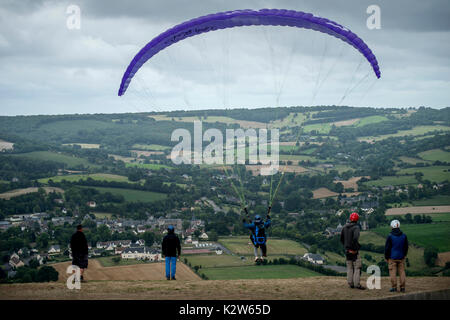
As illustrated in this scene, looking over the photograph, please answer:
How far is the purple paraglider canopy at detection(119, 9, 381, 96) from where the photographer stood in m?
17.2

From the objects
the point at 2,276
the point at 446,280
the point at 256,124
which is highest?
the point at 256,124

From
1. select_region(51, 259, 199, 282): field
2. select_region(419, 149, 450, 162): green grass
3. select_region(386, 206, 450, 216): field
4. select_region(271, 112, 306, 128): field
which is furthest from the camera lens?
select_region(271, 112, 306, 128): field

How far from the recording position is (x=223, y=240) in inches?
2324

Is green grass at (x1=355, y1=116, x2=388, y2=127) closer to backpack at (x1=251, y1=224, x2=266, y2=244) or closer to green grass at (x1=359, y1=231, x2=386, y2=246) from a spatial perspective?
green grass at (x1=359, y1=231, x2=386, y2=246)

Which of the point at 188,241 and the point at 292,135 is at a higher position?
the point at 292,135

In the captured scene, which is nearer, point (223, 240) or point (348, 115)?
point (223, 240)

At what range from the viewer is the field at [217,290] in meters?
11.6

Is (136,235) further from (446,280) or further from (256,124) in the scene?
(256,124)

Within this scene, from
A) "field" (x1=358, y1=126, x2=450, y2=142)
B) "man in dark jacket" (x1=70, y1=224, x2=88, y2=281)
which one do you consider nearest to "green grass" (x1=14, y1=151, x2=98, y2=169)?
"field" (x1=358, y1=126, x2=450, y2=142)

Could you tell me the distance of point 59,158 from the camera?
120562 millimetres

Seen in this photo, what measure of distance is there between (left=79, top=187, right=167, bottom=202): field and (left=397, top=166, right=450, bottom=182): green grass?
47378 millimetres
